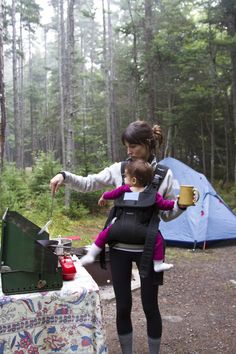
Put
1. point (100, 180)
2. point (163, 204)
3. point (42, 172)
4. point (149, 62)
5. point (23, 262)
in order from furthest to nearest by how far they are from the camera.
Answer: point (149, 62)
point (42, 172)
point (100, 180)
point (163, 204)
point (23, 262)

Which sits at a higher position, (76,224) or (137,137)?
(137,137)

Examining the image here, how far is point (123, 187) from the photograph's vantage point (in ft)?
7.88

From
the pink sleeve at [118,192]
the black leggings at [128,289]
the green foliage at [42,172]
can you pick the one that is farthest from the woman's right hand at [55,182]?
the green foliage at [42,172]

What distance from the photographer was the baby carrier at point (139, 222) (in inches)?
89.4

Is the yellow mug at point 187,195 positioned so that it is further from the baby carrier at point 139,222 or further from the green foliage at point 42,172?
the green foliage at point 42,172

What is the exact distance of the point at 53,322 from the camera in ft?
6.12

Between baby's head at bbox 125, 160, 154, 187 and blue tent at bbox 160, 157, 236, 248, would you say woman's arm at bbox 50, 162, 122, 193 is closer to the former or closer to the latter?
baby's head at bbox 125, 160, 154, 187

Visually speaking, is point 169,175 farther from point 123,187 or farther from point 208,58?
point 208,58

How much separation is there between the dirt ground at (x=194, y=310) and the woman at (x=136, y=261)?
0.83 meters

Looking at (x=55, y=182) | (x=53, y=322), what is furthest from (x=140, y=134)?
(x=53, y=322)

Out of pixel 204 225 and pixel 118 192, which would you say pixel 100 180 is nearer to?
pixel 118 192

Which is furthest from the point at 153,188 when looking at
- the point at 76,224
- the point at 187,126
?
the point at 187,126

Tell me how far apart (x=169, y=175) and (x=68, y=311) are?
3.56 feet

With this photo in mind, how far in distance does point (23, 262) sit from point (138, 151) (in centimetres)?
103
